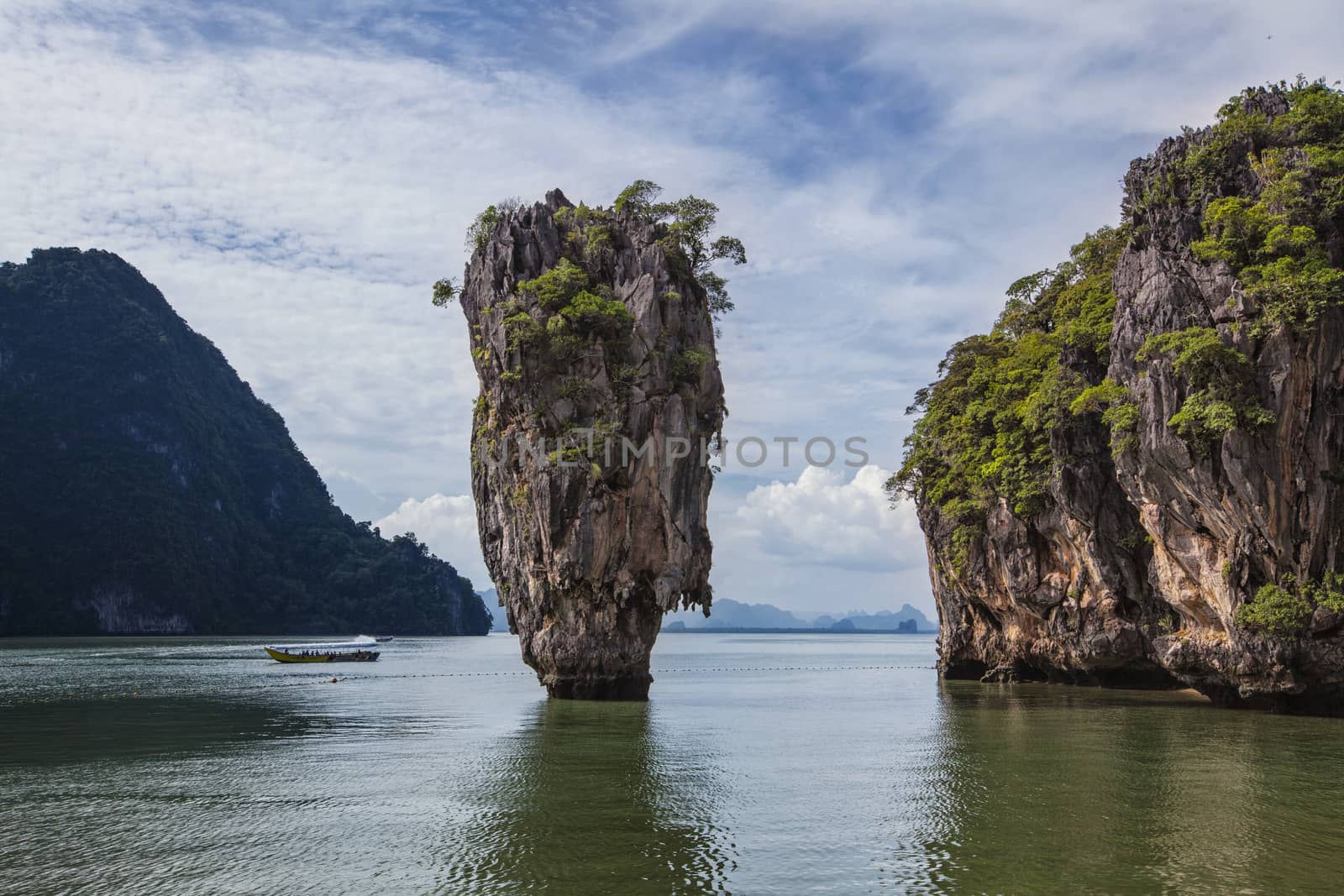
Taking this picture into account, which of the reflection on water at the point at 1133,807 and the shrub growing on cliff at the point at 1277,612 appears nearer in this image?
the reflection on water at the point at 1133,807

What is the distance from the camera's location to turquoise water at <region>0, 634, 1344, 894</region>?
12.8 m

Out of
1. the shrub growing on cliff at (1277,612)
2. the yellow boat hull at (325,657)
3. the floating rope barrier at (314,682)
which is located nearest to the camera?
the shrub growing on cliff at (1277,612)

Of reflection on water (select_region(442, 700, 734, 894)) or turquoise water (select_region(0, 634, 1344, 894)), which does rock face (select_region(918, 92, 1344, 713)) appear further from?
reflection on water (select_region(442, 700, 734, 894))

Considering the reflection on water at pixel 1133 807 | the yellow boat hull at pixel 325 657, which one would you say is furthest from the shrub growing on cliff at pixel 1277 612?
the yellow boat hull at pixel 325 657

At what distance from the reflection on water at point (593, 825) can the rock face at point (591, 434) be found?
8.68m

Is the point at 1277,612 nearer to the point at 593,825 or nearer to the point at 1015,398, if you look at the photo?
the point at 1015,398

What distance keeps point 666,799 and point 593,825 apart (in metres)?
2.48

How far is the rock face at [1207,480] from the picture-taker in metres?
25.3

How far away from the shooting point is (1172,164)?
2894cm

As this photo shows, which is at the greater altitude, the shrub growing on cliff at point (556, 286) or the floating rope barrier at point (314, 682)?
the shrub growing on cliff at point (556, 286)

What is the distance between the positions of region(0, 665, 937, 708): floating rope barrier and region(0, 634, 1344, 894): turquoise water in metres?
1.78

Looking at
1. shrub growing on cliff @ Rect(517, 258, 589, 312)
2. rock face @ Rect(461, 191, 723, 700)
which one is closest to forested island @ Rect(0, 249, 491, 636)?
rock face @ Rect(461, 191, 723, 700)

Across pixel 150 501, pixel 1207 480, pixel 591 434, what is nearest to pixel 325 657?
pixel 591 434

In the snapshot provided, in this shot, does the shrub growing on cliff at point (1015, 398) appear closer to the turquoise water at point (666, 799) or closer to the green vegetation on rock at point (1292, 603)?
the green vegetation on rock at point (1292, 603)
